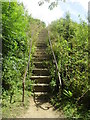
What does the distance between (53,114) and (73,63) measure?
2.21 metres

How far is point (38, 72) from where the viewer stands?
6230 mm

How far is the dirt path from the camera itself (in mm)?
3941

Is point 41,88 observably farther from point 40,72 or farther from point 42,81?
point 40,72

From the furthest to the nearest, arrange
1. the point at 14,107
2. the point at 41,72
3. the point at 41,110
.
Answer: the point at 41,72
the point at 41,110
the point at 14,107

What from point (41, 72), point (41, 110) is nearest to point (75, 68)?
point (41, 72)

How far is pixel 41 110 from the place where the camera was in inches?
168

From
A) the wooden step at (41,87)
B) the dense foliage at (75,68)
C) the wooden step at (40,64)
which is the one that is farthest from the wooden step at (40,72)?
the wooden step at (41,87)

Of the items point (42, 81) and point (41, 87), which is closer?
point (41, 87)

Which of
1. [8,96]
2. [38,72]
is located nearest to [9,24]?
[8,96]

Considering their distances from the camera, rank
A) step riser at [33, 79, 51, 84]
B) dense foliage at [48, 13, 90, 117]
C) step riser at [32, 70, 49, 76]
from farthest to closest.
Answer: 1. step riser at [32, 70, 49, 76]
2. step riser at [33, 79, 51, 84]
3. dense foliage at [48, 13, 90, 117]

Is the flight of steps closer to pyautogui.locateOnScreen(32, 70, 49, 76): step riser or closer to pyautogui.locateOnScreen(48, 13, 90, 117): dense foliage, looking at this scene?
pyautogui.locateOnScreen(32, 70, 49, 76): step riser

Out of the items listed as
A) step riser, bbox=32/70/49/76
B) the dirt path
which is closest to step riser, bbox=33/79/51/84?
step riser, bbox=32/70/49/76

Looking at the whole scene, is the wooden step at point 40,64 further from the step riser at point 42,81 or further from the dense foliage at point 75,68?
the step riser at point 42,81

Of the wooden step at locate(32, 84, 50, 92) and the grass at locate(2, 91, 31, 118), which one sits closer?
the grass at locate(2, 91, 31, 118)
